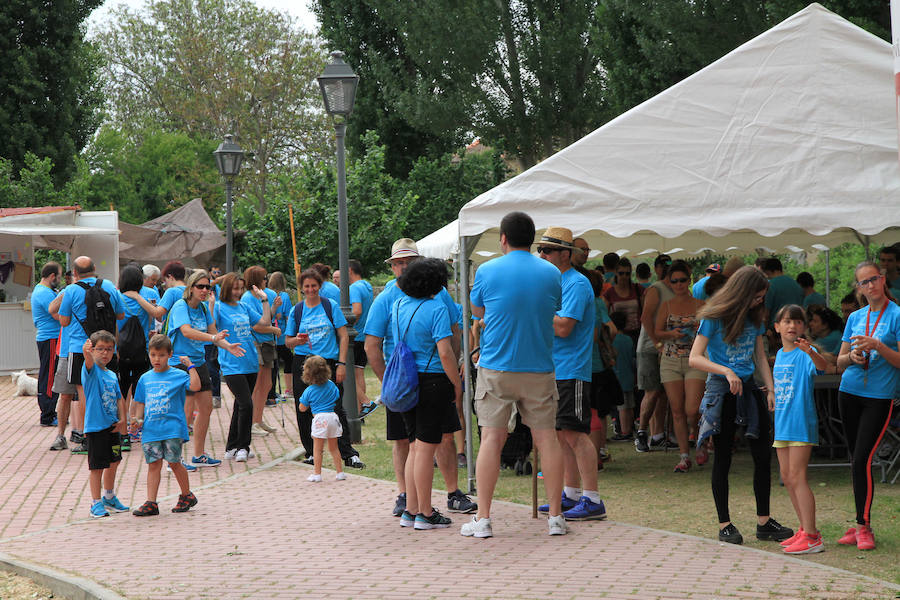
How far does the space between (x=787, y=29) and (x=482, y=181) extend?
20479 millimetres

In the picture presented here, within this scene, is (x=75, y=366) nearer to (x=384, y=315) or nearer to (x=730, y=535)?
(x=384, y=315)

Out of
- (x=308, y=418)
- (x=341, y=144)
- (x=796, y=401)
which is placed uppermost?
(x=341, y=144)

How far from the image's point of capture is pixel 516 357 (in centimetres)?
637

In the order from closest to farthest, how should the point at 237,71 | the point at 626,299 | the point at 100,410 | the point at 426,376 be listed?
the point at 426,376, the point at 100,410, the point at 626,299, the point at 237,71

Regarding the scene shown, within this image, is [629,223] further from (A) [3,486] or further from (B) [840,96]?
(A) [3,486]

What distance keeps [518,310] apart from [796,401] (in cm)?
177

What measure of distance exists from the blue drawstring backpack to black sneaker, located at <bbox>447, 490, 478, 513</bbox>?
1.03 meters

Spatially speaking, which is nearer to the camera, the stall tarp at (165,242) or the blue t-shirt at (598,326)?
the blue t-shirt at (598,326)

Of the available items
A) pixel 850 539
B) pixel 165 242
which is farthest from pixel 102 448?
pixel 165 242

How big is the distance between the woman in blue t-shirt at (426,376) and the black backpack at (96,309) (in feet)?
15.2

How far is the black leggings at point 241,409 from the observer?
392 inches

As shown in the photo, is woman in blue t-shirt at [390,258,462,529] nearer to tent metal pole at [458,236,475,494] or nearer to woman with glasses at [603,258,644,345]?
tent metal pole at [458,236,475,494]

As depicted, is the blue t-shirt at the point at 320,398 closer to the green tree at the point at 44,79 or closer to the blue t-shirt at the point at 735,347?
the blue t-shirt at the point at 735,347

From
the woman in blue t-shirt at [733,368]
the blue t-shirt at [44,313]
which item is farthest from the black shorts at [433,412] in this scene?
the blue t-shirt at [44,313]
